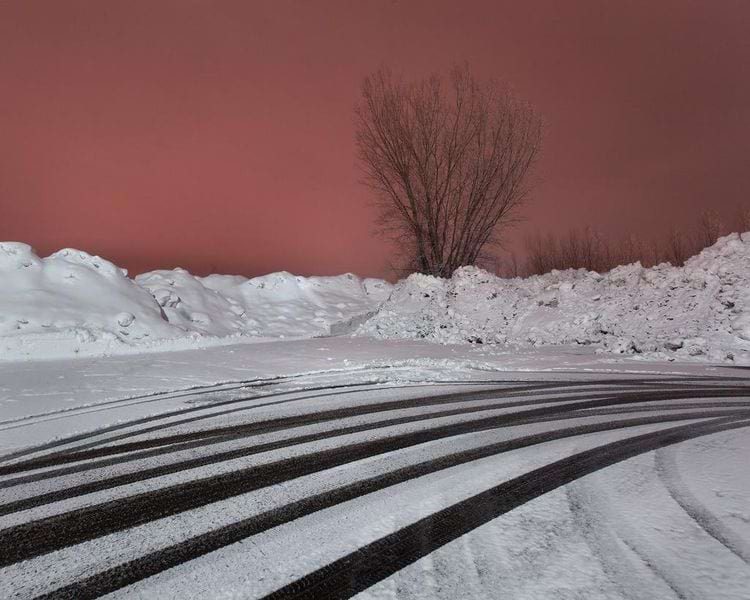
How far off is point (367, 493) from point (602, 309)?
13.2m

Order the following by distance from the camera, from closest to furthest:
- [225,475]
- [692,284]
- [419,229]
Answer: [225,475] → [692,284] → [419,229]

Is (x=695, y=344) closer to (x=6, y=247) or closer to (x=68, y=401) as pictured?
(x=68, y=401)

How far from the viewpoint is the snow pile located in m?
11.4

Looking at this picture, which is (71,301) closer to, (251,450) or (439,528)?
(251,450)

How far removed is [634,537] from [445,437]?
2.19 meters

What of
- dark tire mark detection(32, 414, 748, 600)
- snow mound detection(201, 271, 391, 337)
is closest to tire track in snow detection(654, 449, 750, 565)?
dark tire mark detection(32, 414, 748, 600)

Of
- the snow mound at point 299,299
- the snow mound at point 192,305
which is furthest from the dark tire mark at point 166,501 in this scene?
the snow mound at point 299,299

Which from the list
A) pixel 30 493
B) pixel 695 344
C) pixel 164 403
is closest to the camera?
pixel 30 493

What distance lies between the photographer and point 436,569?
2008 millimetres

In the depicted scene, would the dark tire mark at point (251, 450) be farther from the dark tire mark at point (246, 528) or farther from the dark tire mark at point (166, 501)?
the dark tire mark at point (246, 528)

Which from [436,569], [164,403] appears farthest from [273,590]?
[164,403]

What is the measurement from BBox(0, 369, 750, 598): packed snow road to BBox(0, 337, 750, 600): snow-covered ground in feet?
0.04

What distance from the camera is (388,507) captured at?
108 inches

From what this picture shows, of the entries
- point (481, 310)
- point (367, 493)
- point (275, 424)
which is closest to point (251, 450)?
point (275, 424)
